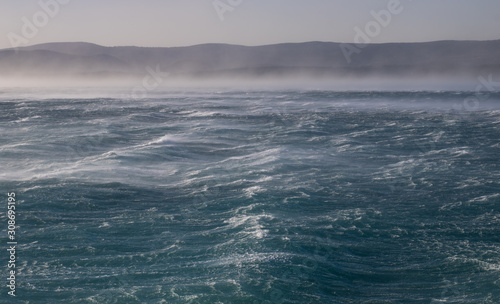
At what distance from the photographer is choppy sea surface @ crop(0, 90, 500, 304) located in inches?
439

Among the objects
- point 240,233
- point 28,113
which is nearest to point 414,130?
point 240,233

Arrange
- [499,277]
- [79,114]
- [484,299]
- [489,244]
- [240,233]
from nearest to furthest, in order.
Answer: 1. [484,299]
2. [499,277]
3. [489,244]
4. [240,233]
5. [79,114]

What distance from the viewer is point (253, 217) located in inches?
617

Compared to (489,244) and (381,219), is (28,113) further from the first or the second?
(489,244)

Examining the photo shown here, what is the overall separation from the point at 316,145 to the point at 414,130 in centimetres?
969

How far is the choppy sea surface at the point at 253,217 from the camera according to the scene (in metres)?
11.2

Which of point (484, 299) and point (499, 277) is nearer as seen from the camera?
point (484, 299)

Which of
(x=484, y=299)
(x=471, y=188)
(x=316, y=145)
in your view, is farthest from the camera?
(x=316, y=145)

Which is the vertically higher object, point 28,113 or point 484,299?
point 28,113

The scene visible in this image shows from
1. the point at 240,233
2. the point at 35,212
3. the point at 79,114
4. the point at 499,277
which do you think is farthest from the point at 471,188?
the point at 79,114

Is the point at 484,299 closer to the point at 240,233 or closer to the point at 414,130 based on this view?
the point at 240,233

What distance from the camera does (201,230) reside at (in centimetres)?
1462

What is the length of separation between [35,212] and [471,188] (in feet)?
48.8

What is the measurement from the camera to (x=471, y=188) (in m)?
19.0
